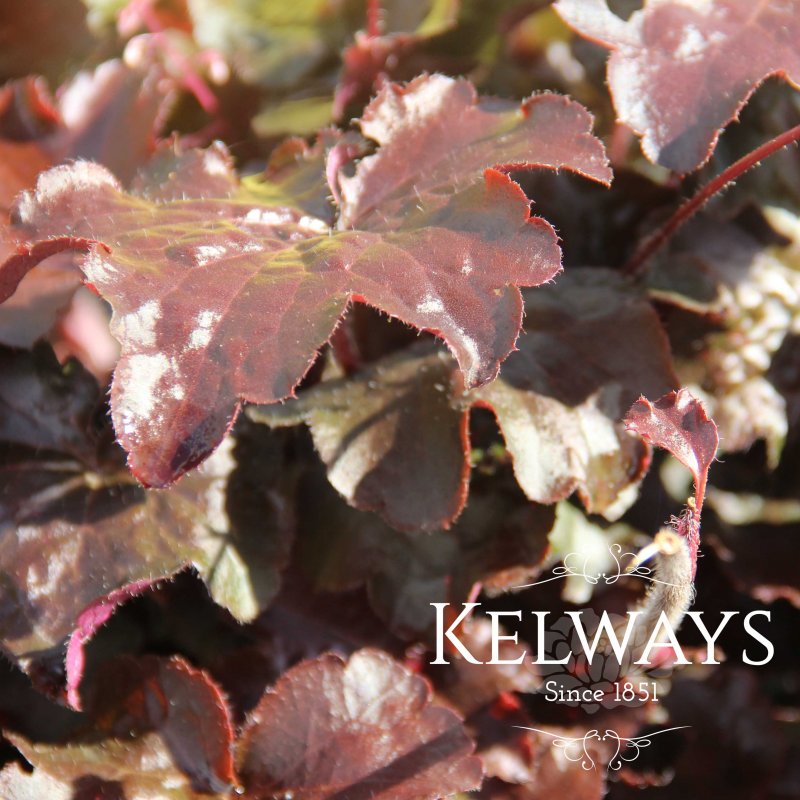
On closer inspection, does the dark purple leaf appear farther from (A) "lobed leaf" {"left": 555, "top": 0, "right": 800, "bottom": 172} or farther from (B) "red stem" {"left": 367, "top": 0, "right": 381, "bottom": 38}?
(B) "red stem" {"left": 367, "top": 0, "right": 381, "bottom": 38}

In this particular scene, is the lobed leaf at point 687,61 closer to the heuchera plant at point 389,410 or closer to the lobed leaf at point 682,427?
the heuchera plant at point 389,410

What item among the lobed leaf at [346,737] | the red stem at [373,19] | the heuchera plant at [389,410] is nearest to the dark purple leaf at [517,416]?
the heuchera plant at [389,410]

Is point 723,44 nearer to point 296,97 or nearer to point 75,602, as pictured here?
point 296,97

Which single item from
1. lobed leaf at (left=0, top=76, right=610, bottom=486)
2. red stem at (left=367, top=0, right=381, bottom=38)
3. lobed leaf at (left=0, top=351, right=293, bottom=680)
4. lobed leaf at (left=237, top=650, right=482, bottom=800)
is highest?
red stem at (left=367, top=0, right=381, bottom=38)

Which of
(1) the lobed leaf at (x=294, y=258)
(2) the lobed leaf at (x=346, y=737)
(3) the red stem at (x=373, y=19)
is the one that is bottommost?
(2) the lobed leaf at (x=346, y=737)

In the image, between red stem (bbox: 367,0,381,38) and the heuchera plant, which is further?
red stem (bbox: 367,0,381,38)

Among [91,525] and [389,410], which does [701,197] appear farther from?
[91,525]

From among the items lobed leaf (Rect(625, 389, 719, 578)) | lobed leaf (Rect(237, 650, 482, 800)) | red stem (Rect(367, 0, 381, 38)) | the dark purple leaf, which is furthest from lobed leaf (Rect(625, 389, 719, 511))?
red stem (Rect(367, 0, 381, 38))

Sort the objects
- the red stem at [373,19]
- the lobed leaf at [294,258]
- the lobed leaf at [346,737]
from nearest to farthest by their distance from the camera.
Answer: the lobed leaf at [294,258] < the lobed leaf at [346,737] < the red stem at [373,19]
